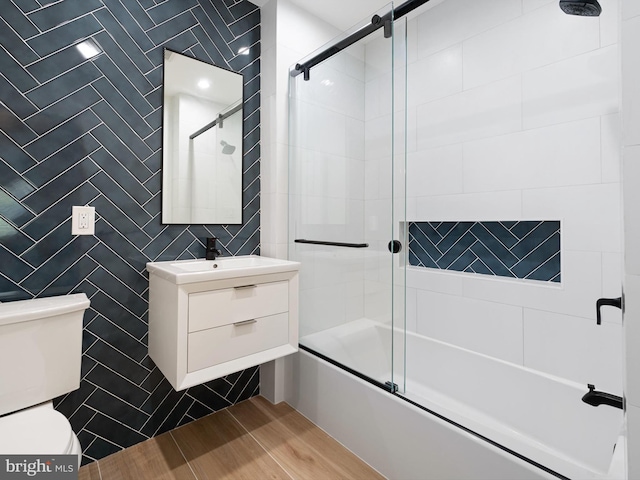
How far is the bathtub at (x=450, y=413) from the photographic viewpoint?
1147mm

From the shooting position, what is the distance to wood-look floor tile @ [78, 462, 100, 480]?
1481 millimetres

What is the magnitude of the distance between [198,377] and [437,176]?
182cm

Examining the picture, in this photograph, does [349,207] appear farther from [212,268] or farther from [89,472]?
[89,472]

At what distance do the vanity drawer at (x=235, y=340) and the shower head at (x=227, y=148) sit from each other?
103 centimetres

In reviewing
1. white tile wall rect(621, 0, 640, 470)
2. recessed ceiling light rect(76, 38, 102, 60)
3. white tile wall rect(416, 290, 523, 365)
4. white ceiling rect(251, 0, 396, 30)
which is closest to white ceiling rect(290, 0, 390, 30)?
white ceiling rect(251, 0, 396, 30)

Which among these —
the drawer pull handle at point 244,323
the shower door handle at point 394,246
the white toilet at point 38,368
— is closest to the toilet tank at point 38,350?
the white toilet at point 38,368

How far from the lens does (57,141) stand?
1.47 meters

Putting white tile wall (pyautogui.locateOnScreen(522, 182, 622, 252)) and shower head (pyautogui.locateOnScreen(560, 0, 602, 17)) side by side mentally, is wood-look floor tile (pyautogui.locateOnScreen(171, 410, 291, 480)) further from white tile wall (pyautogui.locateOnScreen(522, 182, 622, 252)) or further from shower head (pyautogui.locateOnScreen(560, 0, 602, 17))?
shower head (pyautogui.locateOnScreen(560, 0, 602, 17))

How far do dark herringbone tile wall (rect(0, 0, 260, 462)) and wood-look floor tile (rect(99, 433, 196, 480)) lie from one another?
0.06 m

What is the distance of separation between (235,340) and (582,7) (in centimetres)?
205

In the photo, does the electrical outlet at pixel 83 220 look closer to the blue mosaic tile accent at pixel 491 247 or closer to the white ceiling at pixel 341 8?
the white ceiling at pixel 341 8

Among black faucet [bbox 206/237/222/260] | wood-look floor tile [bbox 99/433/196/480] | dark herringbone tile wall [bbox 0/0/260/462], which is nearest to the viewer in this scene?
dark herringbone tile wall [bbox 0/0/260/462]

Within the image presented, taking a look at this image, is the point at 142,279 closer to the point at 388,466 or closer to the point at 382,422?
the point at 382,422

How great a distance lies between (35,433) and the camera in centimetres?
109
